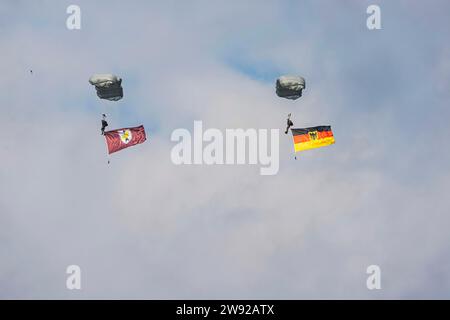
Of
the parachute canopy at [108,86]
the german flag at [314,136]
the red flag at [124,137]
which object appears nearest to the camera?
the parachute canopy at [108,86]

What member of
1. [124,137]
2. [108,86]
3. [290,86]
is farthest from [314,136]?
[108,86]

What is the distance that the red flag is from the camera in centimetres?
9369

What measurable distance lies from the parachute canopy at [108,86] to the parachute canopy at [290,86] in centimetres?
1483

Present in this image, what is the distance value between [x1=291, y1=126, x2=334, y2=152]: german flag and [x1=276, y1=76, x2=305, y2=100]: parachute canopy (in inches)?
141

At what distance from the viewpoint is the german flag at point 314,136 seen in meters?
94.2

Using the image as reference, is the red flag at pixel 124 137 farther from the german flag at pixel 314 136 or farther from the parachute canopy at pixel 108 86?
the german flag at pixel 314 136

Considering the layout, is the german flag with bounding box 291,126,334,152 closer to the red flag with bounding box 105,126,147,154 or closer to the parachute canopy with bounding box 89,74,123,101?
the red flag with bounding box 105,126,147,154

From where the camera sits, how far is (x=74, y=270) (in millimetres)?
120250

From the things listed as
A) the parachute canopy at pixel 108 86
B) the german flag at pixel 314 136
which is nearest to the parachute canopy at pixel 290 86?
the german flag at pixel 314 136

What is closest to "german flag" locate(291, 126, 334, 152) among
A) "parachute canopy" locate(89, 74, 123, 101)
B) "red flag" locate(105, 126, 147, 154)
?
"red flag" locate(105, 126, 147, 154)

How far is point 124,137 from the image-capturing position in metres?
94.0
